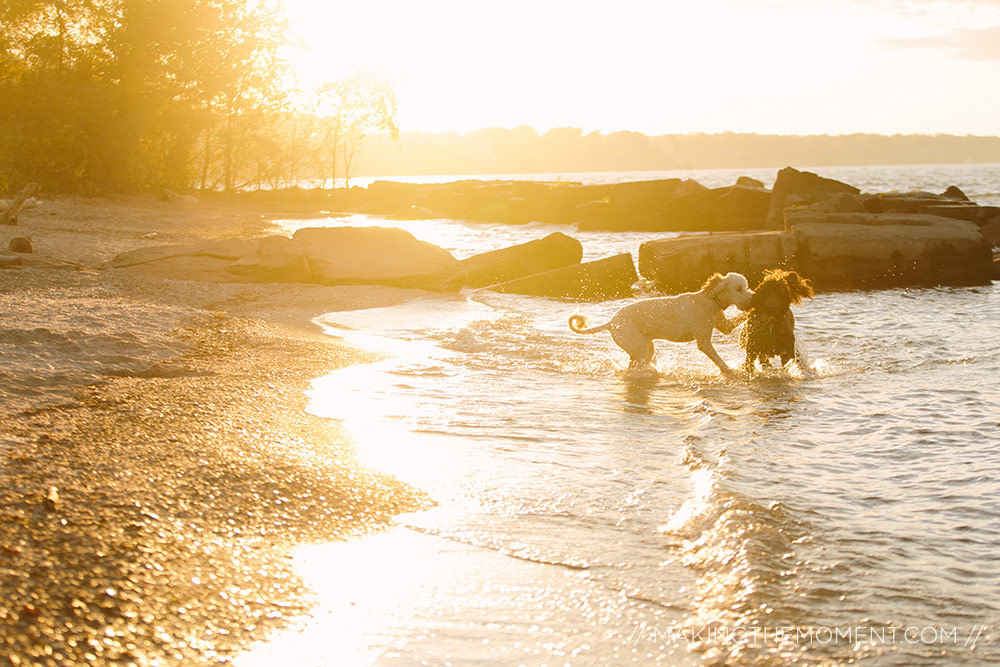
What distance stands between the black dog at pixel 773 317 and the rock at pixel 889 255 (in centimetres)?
834

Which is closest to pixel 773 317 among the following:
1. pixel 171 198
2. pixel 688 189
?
pixel 171 198

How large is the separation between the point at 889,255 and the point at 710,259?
388 centimetres

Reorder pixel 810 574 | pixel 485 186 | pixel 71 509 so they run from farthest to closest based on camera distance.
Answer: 1. pixel 485 186
2. pixel 810 574
3. pixel 71 509

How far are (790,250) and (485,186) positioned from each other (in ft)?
122

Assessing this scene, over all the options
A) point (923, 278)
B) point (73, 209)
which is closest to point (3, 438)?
point (923, 278)

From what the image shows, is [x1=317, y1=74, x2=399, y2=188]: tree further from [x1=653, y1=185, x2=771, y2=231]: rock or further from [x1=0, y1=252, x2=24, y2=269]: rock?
[x1=0, y1=252, x2=24, y2=269]: rock

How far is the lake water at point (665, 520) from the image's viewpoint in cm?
320

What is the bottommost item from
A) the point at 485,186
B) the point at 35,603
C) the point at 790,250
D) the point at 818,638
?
the point at 818,638

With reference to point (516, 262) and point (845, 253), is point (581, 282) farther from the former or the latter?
point (845, 253)

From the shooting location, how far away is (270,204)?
140 feet

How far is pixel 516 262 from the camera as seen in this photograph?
16.8 m

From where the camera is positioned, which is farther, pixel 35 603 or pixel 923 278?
pixel 923 278

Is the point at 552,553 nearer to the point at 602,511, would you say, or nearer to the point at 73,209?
the point at 602,511

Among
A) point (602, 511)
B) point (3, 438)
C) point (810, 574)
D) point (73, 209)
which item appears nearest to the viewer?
point (810, 574)
